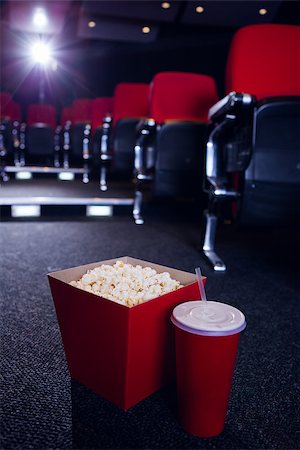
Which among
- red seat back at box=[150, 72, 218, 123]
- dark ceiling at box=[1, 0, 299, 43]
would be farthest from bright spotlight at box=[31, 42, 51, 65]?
red seat back at box=[150, 72, 218, 123]

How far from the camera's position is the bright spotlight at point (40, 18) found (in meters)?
6.14

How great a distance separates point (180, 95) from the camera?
8.31ft

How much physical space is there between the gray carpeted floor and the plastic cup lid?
18cm

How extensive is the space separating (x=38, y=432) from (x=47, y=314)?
1.57ft

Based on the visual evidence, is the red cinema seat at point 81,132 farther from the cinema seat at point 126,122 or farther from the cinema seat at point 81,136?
the cinema seat at point 126,122

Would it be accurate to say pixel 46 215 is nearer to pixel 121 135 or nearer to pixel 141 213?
pixel 141 213

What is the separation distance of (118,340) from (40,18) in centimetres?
669

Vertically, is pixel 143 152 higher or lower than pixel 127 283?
higher

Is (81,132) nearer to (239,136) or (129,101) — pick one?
(129,101)

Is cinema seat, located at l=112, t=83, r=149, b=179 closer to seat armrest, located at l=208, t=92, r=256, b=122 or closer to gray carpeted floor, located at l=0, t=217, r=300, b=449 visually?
gray carpeted floor, located at l=0, t=217, r=300, b=449

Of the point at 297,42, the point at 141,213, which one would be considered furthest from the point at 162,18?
the point at 297,42

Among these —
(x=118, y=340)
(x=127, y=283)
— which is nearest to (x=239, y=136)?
(x=127, y=283)

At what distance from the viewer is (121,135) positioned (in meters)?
3.15

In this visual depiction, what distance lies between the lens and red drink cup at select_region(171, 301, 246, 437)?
0.61 metres
